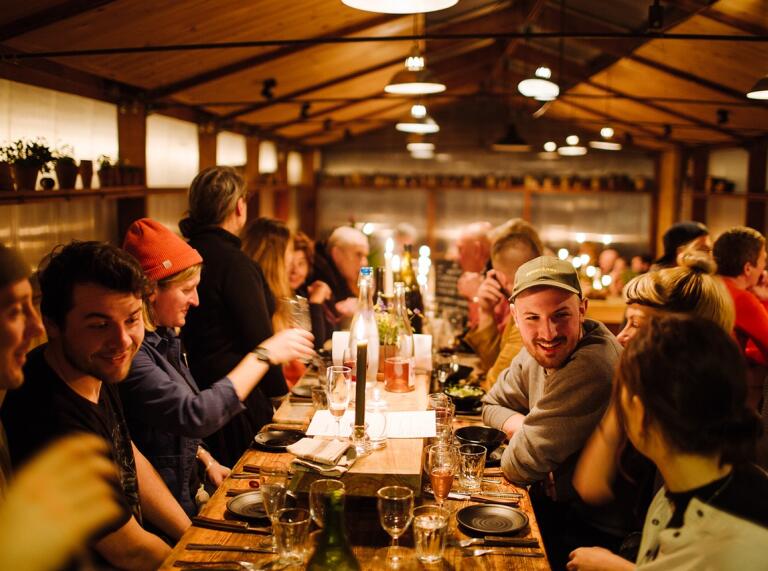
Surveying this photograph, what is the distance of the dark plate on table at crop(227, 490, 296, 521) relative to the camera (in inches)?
81.6

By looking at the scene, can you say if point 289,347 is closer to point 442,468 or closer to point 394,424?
point 394,424

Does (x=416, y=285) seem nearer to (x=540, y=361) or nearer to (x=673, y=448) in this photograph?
(x=540, y=361)

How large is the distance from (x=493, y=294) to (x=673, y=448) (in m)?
2.68

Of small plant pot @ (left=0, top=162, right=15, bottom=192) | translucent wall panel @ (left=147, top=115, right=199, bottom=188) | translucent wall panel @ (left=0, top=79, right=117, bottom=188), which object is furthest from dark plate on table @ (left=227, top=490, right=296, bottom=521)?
translucent wall panel @ (left=147, top=115, right=199, bottom=188)

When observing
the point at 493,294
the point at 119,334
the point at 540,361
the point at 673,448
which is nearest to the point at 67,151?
the point at 493,294

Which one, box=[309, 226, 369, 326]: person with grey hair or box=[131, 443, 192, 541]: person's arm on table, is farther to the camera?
box=[309, 226, 369, 326]: person with grey hair

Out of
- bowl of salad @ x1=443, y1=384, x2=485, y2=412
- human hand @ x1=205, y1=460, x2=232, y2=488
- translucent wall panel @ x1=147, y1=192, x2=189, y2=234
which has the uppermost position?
translucent wall panel @ x1=147, y1=192, x2=189, y2=234

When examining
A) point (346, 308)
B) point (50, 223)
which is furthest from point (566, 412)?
point (50, 223)

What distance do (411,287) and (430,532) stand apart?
271 centimetres

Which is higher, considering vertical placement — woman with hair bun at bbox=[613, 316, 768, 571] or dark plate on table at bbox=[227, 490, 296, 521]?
woman with hair bun at bbox=[613, 316, 768, 571]

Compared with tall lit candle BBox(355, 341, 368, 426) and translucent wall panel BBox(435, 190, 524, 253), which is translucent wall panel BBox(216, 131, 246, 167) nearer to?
translucent wall panel BBox(435, 190, 524, 253)

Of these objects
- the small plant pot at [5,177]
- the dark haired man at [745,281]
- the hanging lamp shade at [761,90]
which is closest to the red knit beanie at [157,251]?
the small plant pot at [5,177]

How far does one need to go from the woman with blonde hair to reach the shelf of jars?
1099cm

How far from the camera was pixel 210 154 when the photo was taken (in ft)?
27.6
